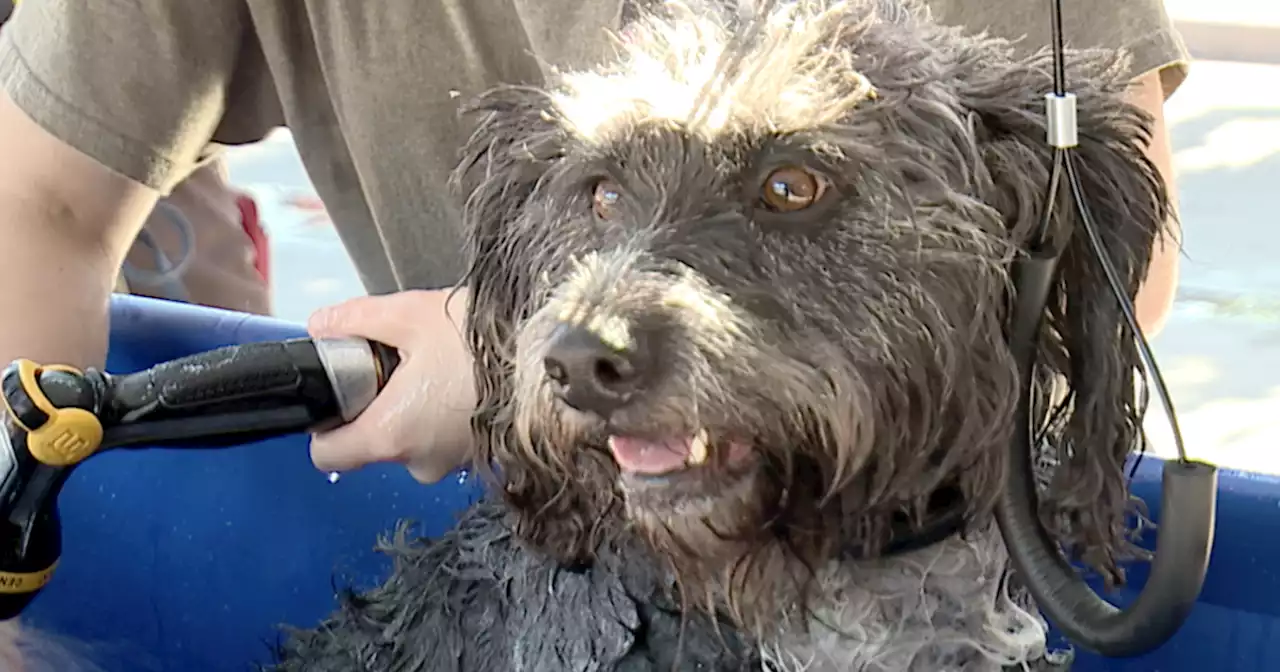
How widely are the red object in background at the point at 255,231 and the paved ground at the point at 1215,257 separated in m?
0.84

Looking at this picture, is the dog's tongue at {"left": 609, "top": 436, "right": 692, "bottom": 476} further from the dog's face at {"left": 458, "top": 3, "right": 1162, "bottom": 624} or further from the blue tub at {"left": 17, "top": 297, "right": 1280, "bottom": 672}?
the blue tub at {"left": 17, "top": 297, "right": 1280, "bottom": 672}

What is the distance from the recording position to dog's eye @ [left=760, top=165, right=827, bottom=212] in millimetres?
905

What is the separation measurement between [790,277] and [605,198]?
154 millimetres

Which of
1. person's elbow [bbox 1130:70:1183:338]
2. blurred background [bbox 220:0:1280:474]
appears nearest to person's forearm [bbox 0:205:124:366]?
person's elbow [bbox 1130:70:1183:338]

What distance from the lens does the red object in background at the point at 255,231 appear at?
2191 millimetres

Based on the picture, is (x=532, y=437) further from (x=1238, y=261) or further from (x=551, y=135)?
(x=1238, y=261)

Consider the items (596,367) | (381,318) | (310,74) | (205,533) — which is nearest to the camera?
(596,367)

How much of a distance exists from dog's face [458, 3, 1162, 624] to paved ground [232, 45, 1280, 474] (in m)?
1.69

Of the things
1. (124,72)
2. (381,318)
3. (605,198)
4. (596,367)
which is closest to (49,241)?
(124,72)

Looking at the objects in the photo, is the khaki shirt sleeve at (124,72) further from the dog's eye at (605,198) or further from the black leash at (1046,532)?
the black leash at (1046,532)

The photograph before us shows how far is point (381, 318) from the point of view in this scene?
1211 mm

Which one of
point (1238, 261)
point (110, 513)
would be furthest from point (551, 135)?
point (1238, 261)

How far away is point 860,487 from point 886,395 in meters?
0.08

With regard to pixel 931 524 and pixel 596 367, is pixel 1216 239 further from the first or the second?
pixel 596 367
